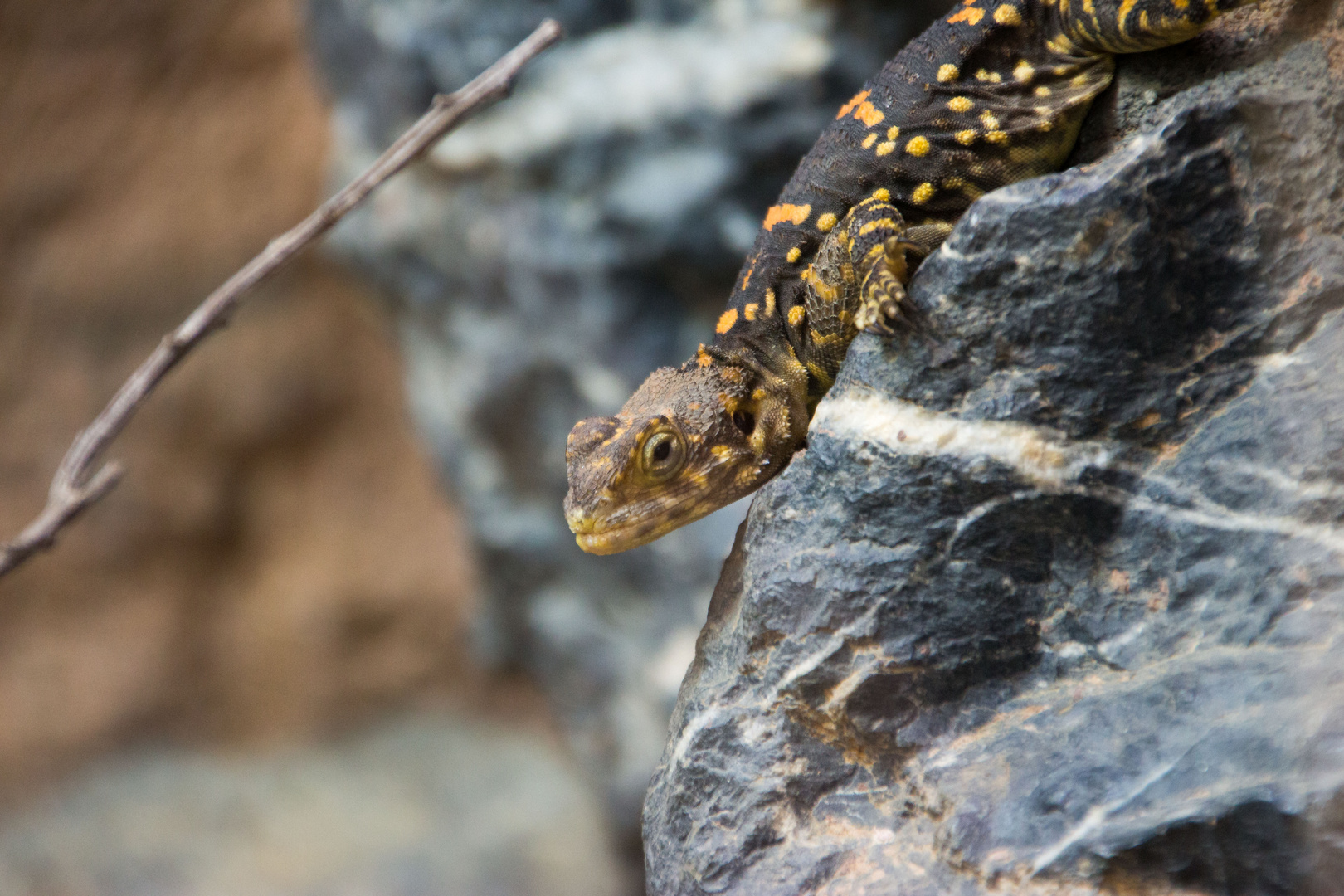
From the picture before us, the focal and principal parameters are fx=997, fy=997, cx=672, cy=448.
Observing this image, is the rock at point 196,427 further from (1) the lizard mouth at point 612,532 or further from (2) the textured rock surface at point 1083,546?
(2) the textured rock surface at point 1083,546

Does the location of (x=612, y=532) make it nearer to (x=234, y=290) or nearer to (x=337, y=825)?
(x=234, y=290)

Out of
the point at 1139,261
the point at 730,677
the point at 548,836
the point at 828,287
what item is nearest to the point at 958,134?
the point at 828,287

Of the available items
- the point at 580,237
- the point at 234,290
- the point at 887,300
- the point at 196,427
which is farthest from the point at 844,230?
the point at 196,427

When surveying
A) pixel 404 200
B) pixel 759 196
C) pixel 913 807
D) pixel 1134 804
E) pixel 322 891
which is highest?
pixel 404 200

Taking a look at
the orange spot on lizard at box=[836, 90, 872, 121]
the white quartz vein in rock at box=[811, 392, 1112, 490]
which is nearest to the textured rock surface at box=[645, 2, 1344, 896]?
the white quartz vein in rock at box=[811, 392, 1112, 490]

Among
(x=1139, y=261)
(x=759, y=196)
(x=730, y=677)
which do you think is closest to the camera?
(x=1139, y=261)

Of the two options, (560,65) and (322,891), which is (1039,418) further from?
(322,891)

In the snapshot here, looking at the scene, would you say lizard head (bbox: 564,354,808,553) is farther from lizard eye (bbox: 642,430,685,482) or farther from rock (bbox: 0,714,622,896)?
rock (bbox: 0,714,622,896)
